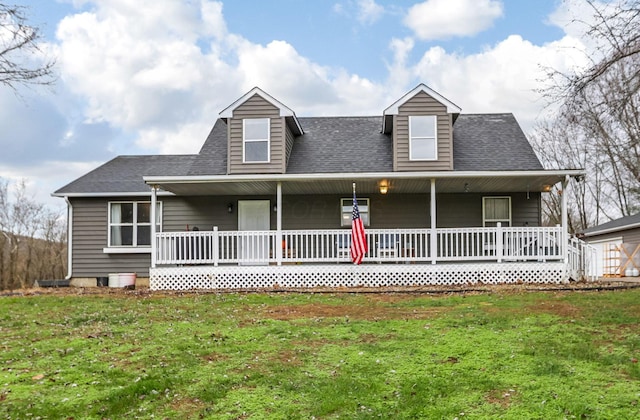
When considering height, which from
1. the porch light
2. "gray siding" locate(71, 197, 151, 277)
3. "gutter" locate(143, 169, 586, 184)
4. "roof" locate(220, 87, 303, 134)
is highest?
"roof" locate(220, 87, 303, 134)

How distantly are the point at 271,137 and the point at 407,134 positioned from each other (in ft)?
12.2

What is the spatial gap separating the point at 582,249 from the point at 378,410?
38.8 ft

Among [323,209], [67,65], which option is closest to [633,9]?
[323,209]

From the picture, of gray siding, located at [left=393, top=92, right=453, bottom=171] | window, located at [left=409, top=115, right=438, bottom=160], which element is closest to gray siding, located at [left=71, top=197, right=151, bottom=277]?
gray siding, located at [left=393, top=92, right=453, bottom=171]

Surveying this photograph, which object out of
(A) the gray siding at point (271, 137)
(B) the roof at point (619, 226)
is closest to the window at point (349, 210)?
(A) the gray siding at point (271, 137)

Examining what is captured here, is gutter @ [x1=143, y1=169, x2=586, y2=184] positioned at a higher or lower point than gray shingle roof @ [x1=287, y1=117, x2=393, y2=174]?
lower

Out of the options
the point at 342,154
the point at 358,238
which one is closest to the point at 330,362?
the point at 358,238

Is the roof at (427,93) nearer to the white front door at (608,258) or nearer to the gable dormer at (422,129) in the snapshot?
the gable dormer at (422,129)

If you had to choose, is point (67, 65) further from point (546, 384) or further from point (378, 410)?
point (546, 384)

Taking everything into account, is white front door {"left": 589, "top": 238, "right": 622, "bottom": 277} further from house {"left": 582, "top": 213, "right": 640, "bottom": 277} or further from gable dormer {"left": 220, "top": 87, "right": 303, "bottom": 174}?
gable dormer {"left": 220, "top": 87, "right": 303, "bottom": 174}

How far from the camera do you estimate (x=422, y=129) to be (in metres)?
15.3

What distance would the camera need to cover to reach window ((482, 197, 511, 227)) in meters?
16.4

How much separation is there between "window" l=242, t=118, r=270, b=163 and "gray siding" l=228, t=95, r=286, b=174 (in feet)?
0.36

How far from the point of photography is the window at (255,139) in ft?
50.3
